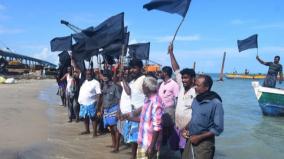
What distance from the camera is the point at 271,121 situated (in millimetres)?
17312

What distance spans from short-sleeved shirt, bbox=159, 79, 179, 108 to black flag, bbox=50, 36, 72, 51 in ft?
23.1

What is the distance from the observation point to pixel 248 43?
1656cm

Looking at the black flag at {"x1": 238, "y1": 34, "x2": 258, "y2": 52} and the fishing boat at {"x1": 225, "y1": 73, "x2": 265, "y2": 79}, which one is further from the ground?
the black flag at {"x1": 238, "y1": 34, "x2": 258, "y2": 52}

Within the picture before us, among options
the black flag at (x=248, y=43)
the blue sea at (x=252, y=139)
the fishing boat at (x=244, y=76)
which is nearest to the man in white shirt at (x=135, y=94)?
the blue sea at (x=252, y=139)

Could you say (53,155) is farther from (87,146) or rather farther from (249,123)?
(249,123)

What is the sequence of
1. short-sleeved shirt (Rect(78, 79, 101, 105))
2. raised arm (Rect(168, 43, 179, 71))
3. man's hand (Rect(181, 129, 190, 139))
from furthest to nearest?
short-sleeved shirt (Rect(78, 79, 101, 105)), raised arm (Rect(168, 43, 179, 71)), man's hand (Rect(181, 129, 190, 139))

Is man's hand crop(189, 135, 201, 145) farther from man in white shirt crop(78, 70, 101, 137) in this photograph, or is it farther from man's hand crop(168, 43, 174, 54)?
man in white shirt crop(78, 70, 101, 137)

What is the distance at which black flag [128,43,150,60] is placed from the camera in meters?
13.9

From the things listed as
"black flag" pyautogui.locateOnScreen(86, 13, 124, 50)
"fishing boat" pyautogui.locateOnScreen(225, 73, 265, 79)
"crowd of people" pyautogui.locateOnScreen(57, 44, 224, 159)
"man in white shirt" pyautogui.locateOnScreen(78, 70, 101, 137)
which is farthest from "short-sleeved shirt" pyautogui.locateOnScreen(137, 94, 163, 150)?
"fishing boat" pyautogui.locateOnScreen(225, 73, 265, 79)

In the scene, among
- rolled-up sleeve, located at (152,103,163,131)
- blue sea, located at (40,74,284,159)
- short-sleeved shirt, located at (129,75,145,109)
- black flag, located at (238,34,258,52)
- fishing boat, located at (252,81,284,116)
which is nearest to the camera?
rolled-up sleeve, located at (152,103,163,131)

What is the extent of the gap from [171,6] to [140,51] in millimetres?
6855

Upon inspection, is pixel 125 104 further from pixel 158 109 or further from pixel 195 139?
pixel 195 139

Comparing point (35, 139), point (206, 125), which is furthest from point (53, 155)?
point (206, 125)

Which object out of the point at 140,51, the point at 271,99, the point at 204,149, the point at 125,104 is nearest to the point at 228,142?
the point at 140,51
